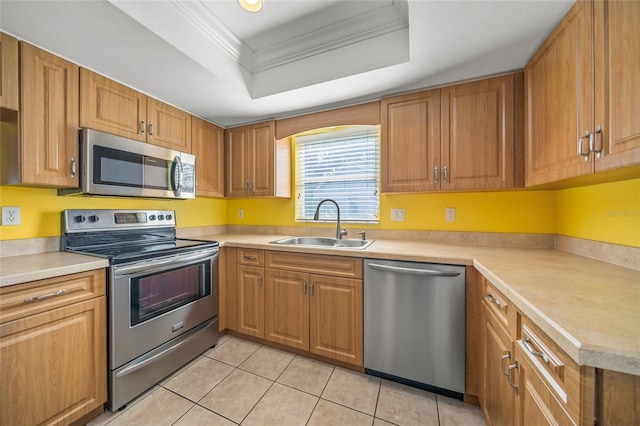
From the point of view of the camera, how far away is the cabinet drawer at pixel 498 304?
1.06m

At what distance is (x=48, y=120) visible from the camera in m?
1.50

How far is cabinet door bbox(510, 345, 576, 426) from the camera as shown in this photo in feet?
2.32

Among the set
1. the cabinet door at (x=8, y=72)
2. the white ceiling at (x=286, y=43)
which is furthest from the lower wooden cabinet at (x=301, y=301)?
the cabinet door at (x=8, y=72)

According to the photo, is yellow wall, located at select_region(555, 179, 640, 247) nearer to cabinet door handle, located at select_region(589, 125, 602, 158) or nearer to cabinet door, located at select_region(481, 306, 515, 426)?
cabinet door handle, located at select_region(589, 125, 602, 158)

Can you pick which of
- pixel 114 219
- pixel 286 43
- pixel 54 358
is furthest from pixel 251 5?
pixel 54 358

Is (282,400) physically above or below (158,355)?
below

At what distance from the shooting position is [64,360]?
51.1 inches

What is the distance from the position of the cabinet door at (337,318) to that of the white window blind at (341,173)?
2.76 ft

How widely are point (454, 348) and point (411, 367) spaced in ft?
1.02

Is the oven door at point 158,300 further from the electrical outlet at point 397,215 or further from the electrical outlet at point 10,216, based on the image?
the electrical outlet at point 397,215

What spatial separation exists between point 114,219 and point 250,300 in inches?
50.3

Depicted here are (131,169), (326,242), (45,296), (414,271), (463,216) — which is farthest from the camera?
(326,242)

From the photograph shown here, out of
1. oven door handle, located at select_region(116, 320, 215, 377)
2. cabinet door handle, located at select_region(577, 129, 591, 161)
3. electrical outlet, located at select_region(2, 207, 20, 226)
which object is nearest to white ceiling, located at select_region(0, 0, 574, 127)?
cabinet door handle, located at select_region(577, 129, 591, 161)

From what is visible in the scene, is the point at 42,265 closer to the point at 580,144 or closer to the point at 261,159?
the point at 261,159
